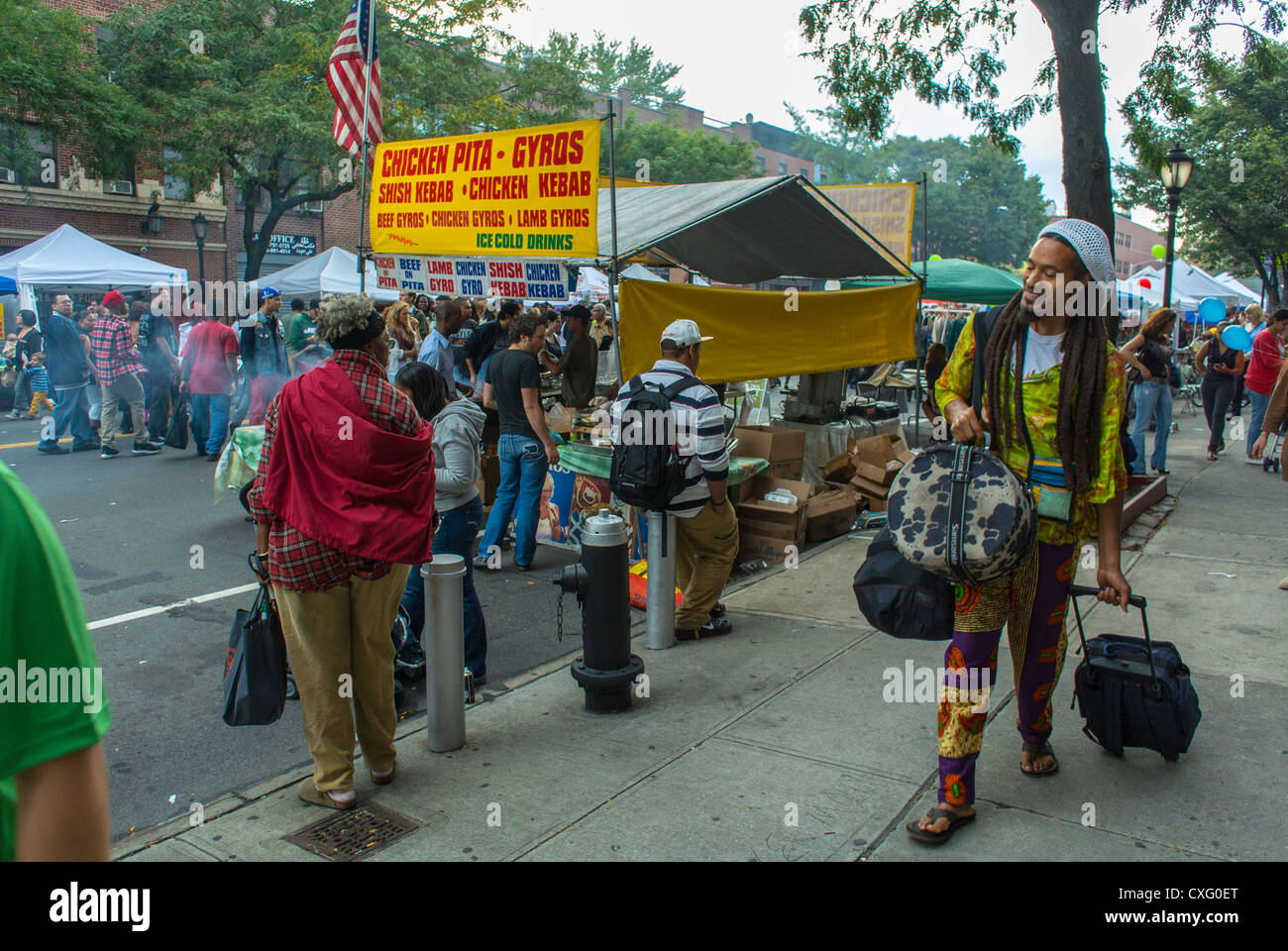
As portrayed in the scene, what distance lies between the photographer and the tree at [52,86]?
21438 millimetres

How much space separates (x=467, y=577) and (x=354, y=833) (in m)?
1.65

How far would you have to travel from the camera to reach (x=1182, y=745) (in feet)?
12.2

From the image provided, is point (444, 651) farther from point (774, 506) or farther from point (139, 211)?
point (139, 211)

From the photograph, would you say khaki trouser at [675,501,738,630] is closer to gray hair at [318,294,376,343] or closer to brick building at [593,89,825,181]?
gray hair at [318,294,376,343]

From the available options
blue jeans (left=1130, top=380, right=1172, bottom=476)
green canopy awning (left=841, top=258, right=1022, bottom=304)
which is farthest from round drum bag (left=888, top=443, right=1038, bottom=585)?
green canopy awning (left=841, top=258, right=1022, bottom=304)

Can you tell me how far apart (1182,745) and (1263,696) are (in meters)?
1.31

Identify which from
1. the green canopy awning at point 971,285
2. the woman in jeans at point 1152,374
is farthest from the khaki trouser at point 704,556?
the green canopy awning at point 971,285

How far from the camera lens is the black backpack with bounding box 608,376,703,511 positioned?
5.24 metres

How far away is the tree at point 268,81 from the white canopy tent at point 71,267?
246 inches

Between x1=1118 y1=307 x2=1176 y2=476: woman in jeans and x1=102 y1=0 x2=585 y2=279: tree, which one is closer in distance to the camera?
x1=1118 y1=307 x2=1176 y2=476: woman in jeans

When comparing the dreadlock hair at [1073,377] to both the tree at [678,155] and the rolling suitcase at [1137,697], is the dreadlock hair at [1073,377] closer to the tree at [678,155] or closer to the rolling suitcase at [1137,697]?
the rolling suitcase at [1137,697]

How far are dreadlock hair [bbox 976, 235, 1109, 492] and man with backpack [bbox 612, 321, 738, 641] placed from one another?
205 cm

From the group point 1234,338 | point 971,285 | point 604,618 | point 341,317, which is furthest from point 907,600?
point 971,285
